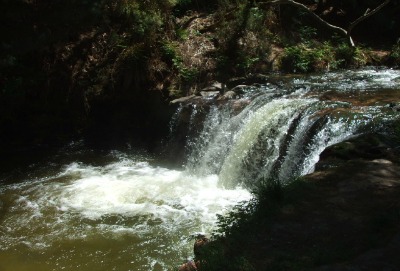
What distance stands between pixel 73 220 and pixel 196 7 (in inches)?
341

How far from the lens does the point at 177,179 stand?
9.03 meters

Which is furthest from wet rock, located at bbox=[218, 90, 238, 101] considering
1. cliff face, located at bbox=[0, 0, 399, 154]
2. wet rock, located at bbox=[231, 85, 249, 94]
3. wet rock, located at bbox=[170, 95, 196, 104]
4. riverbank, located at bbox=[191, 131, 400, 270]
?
riverbank, located at bbox=[191, 131, 400, 270]

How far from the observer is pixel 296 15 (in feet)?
43.4

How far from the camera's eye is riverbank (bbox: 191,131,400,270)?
3.51 metres

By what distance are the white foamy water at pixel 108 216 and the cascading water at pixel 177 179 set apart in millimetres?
17

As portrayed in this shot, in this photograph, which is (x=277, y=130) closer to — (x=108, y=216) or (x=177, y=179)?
(x=177, y=179)

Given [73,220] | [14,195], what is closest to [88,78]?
[14,195]

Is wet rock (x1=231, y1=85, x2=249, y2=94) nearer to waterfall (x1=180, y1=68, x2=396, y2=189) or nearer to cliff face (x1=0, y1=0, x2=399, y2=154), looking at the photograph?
waterfall (x1=180, y1=68, x2=396, y2=189)

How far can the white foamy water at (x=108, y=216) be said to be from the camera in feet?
19.9

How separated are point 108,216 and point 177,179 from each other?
6.88 feet

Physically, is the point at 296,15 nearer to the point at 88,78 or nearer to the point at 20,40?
the point at 88,78

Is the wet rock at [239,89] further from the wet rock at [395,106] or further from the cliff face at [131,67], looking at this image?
the wet rock at [395,106]

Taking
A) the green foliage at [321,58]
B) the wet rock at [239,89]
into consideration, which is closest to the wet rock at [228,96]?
the wet rock at [239,89]

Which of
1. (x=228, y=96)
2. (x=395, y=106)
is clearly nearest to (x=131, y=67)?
(x=228, y=96)
